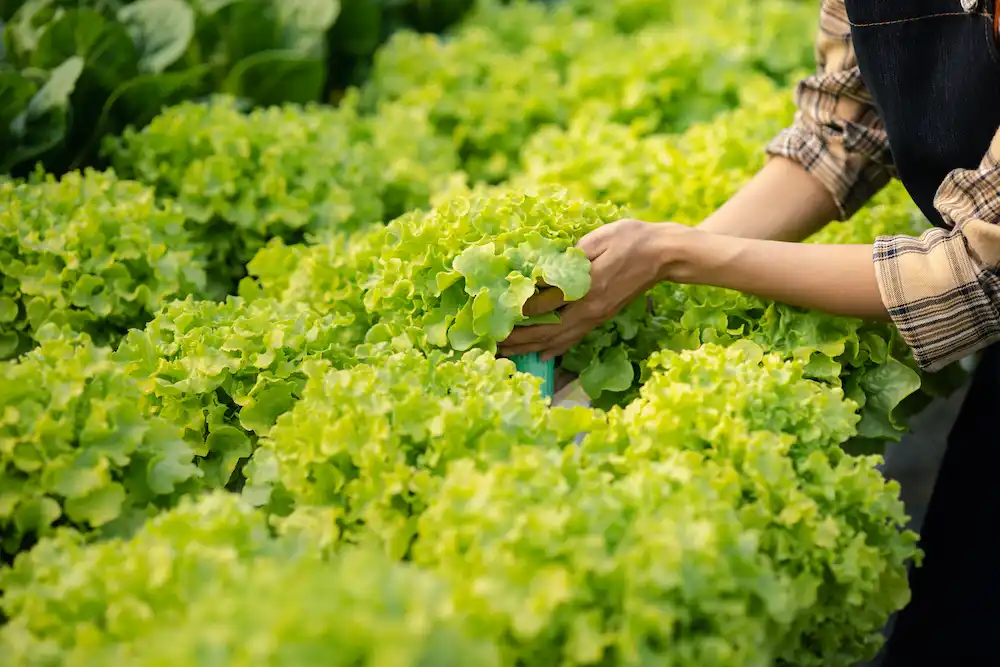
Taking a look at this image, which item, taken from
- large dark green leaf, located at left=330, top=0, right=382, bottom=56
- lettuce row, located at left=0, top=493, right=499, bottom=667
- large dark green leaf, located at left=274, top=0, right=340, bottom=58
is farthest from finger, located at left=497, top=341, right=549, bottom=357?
large dark green leaf, located at left=330, top=0, right=382, bottom=56

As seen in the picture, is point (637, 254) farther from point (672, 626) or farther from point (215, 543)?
point (215, 543)

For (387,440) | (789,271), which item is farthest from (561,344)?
(387,440)

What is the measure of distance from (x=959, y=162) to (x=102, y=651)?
204cm

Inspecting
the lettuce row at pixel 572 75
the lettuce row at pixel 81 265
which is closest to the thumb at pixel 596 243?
the lettuce row at pixel 81 265

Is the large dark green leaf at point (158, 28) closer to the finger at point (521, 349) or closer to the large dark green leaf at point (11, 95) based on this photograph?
the large dark green leaf at point (11, 95)

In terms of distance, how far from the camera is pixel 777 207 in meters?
2.52

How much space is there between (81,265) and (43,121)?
0.96 meters

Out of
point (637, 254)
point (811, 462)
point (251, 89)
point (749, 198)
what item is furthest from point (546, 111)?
point (811, 462)

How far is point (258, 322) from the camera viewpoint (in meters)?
2.23

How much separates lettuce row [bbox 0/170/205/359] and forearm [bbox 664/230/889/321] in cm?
144

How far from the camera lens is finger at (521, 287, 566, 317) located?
216cm

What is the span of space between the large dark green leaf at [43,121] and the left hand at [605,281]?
1931 millimetres

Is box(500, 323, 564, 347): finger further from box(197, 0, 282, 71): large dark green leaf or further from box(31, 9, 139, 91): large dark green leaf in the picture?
box(197, 0, 282, 71): large dark green leaf

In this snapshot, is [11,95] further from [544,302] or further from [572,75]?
[572,75]
